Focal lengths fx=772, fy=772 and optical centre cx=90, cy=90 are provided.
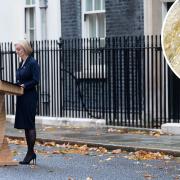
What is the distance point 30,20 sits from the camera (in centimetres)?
2231

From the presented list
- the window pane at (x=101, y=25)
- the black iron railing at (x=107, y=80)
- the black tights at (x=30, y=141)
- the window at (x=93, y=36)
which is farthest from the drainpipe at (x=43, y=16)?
the black tights at (x=30, y=141)

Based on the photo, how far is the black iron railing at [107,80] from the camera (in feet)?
56.6

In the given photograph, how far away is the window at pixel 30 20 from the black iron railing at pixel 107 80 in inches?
55.7

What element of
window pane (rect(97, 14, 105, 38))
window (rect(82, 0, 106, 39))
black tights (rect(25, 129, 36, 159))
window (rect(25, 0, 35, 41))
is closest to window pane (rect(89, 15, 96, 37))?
Result: window (rect(82, 0, 106, 39))

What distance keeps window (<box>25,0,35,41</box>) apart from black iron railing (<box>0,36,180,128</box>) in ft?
4.64

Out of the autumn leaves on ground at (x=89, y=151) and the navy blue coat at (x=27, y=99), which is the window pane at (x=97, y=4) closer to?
the autumn leaves on ground at (x=89, y=151)

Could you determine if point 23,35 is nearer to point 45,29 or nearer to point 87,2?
point 45,29

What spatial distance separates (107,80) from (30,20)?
4.77 m

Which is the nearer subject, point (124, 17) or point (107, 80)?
point (107, 80)

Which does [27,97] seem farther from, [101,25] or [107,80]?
[101,25]

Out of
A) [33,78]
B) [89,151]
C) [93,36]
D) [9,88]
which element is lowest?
[89,151]

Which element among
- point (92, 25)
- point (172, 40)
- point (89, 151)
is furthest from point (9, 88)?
point (92, 25)

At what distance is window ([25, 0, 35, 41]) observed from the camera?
22.1m

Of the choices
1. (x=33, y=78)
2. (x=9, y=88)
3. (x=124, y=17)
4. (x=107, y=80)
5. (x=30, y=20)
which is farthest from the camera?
(x=30, y=20)
